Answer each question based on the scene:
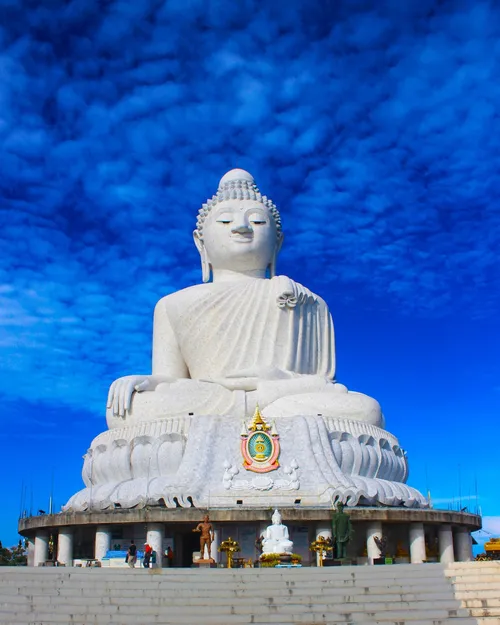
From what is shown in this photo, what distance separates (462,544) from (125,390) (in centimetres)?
857

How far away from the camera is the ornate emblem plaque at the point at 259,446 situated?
16.2m

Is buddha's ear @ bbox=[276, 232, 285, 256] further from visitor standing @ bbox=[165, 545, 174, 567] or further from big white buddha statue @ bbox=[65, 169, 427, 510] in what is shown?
visitor standing @ bbox=[165, 545, 174, 567]

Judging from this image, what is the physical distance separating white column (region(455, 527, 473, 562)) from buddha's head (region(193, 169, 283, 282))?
915cm

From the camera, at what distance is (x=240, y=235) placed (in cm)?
2191

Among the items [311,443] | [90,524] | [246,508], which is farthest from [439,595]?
[90,524]

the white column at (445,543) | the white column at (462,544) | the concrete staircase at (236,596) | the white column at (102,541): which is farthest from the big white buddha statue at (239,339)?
the concrete staircase at (236,596)

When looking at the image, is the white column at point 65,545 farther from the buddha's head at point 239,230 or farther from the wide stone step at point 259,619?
the buddha's head at point 239,230

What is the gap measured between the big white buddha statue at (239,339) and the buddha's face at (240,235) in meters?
0.03

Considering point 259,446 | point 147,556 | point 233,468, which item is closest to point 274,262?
point 259,446

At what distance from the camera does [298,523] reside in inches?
598

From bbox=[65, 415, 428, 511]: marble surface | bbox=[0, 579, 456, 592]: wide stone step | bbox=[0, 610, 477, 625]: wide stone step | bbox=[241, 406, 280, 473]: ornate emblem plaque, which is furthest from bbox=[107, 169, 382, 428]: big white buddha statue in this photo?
bbox=[0, 610, 477, 625]: wide stone step

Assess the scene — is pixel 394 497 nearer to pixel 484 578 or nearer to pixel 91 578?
pixel 484 578

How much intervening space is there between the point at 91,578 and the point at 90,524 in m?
4.38

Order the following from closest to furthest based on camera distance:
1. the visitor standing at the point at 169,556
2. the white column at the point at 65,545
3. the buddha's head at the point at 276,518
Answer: the buddha's head at the point at 276,518
the visitor standing at the point at 169,556
the white column at the point at 65,545
